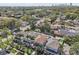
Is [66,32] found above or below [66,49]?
above

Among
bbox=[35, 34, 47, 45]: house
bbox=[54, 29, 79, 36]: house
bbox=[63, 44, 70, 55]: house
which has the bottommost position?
bbox=[63, 44, 70, 55]: house

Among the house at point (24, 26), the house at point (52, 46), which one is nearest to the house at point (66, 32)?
the house at point (52, 46)

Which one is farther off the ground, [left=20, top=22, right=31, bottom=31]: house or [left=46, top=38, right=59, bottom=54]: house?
[left=20, top=22, right=31, bottom=31]: house

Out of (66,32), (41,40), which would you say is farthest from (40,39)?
(66,32)

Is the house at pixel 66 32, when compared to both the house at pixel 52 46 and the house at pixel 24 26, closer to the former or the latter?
the house at pixel 52 46

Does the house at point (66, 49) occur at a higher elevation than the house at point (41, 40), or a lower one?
lower

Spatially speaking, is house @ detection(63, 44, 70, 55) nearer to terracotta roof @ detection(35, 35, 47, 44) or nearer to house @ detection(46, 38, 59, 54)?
house @ detection(46, 38, 59, 54)

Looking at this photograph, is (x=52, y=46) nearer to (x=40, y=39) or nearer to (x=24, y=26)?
(x=40, y=39)

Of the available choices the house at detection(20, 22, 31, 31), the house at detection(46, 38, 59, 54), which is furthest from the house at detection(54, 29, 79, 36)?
the house at detection(20, 22, 31, 31)

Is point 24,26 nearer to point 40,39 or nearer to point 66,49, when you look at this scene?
point 40,39
